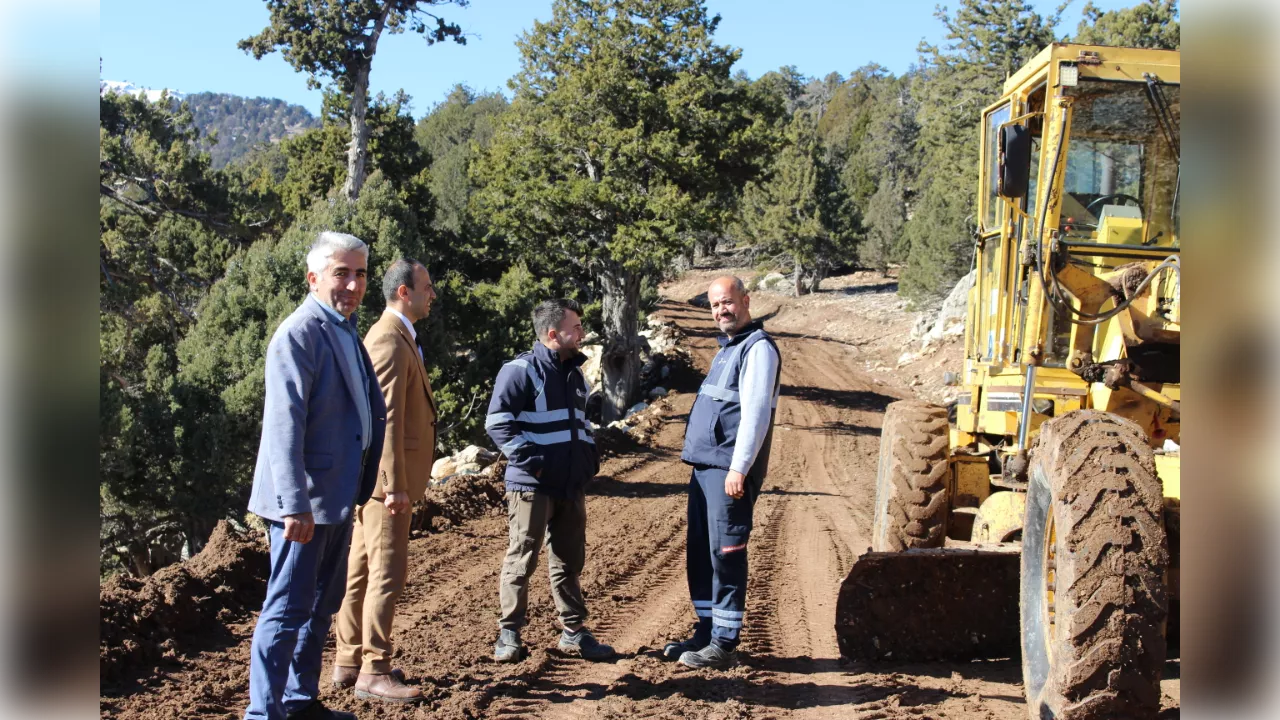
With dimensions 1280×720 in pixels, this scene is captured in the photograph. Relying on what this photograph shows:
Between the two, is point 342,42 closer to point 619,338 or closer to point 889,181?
point 619,338

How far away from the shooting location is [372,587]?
5027mm

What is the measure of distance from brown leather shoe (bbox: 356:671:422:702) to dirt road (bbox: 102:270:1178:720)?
0.25 feet

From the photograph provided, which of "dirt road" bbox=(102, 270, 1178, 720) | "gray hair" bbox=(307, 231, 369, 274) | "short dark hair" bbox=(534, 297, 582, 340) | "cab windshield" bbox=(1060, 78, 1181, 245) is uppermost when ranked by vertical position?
"cab windshield" bbox=(1060, 78, 1181, 245)

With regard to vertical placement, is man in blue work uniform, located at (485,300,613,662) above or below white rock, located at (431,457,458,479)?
above

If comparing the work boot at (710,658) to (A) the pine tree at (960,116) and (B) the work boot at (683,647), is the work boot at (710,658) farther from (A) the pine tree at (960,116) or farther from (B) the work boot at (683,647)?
(A) the pine tree at (960,116)

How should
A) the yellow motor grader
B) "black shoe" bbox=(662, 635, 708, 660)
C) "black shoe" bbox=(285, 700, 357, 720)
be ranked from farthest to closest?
"black shoe" bbox=(662, 635, 708, 660)
the yellow motor grader
"black shoe" bbox=(285, 700, 357, 720)

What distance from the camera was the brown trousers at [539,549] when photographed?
5602 millimetres

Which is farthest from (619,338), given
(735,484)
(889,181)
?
(889,181)

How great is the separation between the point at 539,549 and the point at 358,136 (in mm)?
18958

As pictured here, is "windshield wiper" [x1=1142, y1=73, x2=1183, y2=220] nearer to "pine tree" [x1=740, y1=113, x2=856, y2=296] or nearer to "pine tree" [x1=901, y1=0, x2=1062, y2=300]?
"pine tree" [x1=901, y1=0, x2=1062, y2=300]

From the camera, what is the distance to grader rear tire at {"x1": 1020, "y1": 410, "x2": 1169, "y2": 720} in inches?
146

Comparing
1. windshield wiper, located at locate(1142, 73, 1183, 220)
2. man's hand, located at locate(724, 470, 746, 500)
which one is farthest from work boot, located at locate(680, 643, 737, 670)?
windshield wiper, located at locate(1142, 73, 1183, 220)

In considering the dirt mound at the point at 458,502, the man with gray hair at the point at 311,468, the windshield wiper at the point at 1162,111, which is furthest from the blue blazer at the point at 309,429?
the dirt mound at the point at 458,502
